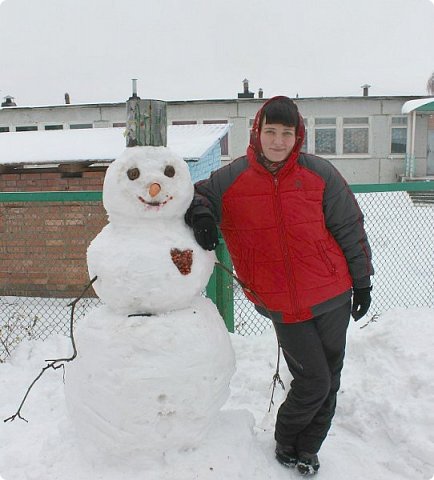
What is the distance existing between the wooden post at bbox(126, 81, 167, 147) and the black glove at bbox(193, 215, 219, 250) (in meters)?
0.46

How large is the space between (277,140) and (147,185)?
0.63 meters

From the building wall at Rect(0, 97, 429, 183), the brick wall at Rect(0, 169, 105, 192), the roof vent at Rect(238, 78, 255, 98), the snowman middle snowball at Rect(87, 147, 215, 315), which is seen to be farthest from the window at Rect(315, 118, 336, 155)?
the snowman middle snowball at Rect(87, 147, 215, 315)

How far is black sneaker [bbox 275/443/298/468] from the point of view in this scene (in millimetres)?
2416

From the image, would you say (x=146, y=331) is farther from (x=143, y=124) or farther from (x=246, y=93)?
(x=246, y=93)

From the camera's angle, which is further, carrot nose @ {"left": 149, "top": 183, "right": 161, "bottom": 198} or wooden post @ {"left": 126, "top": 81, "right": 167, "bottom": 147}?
wooden post @ {"left": 126, "top": 81, "right": 167, "bottom": 147}

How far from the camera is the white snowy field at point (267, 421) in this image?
2209 mm

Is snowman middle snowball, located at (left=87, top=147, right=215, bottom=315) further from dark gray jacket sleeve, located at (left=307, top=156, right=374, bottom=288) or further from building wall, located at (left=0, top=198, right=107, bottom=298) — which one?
building wall, located at (left=0, top=198, right=107, bottom=298)

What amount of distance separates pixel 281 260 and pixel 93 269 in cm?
88

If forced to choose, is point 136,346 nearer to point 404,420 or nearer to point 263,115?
point 263,115

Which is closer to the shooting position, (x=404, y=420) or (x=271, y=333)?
(x=404, y=420)

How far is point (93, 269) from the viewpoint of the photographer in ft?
7.08

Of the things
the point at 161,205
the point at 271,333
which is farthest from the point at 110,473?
the point at 271,333

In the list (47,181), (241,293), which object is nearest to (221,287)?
(241,293)

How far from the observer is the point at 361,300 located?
230 cm
